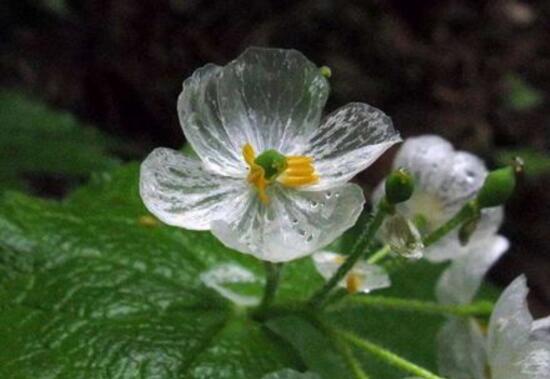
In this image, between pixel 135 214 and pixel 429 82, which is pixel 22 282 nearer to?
pixel 135 214

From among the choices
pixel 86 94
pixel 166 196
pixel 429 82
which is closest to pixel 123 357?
pixel 166 196

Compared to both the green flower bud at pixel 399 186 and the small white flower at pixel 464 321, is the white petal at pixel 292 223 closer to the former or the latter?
the green flower bud at pixel 399 186

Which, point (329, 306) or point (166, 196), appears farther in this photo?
point (329, 306)

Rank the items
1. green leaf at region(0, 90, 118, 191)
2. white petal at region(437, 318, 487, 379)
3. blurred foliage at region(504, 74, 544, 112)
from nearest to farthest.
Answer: white petal at region(437, 318, 487, 379) < green leaf at region(0, 90, 118, 191) < blurred foliage at region(504, 74, 544, 112)

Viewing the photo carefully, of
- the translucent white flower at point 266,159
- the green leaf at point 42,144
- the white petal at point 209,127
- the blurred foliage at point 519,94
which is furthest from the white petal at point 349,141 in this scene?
the blurred foliage at point 519,94

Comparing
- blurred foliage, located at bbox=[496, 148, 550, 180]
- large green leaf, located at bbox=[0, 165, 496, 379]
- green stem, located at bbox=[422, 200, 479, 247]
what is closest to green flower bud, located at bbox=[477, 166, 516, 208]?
green stem, located at bbox=[422, 200, 479, 247]

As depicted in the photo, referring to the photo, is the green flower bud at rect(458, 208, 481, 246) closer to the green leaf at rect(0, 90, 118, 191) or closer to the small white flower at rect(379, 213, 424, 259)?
the small white flower at rect(379, 213, 424, 259)
